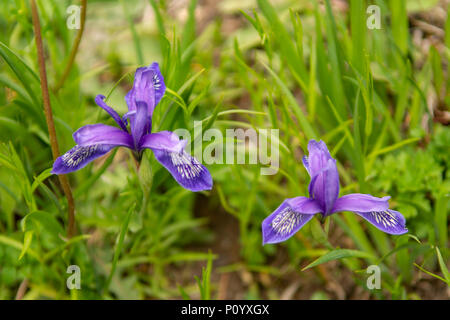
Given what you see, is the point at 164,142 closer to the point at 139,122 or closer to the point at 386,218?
the point at 139,122

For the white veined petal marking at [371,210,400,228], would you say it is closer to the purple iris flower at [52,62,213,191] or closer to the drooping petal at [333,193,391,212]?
the drooping petal at [333,193,391,212]

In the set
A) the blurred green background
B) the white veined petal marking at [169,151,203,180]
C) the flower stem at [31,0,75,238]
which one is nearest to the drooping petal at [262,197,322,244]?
the blurred green background

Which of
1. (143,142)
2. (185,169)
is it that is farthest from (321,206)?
(143,142)

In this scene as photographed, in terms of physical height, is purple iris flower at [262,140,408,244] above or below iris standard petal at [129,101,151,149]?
below

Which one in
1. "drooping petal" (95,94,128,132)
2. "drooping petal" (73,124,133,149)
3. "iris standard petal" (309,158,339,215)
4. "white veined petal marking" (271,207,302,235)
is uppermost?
"drooping petal" (95,94,128,132)

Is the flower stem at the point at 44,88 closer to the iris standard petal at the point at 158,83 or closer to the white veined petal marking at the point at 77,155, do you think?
the white veined petal marking at the point at 77,155

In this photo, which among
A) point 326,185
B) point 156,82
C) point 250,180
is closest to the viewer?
point 326,185
